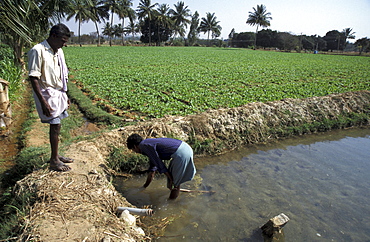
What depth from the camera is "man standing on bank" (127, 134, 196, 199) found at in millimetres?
3373

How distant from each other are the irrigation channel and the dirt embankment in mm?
534

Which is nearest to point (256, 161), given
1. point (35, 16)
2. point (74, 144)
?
point (74, 144)

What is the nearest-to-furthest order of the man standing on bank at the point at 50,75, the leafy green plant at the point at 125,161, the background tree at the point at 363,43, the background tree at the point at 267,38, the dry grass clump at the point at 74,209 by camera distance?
the dry grass clump at the point at 74,209
the man standing on bank at the point at 50,75
the leafy green plant at the point at 125,161
the background tree at the point at 363,43
the background tree at the point at 267,38

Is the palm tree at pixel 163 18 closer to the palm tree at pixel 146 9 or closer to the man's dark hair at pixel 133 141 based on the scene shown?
the palm tree at pixel 146 9

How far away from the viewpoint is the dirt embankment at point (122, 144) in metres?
2.63

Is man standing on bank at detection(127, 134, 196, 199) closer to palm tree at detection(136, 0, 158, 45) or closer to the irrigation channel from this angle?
the irrigation channel

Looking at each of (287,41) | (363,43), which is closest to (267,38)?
(287,41)

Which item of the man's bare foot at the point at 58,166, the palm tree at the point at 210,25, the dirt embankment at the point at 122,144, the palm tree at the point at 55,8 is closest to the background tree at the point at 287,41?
the palm tree at the point at 210,25

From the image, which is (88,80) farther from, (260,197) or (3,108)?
(260,197)

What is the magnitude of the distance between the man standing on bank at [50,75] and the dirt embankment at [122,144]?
2.21ft

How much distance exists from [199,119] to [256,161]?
1609mm

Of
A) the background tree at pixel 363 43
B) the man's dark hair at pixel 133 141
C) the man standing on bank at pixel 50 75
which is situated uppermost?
the background tree at pixel 363 43

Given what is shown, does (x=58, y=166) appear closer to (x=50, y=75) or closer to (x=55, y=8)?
(x=50, y=75)

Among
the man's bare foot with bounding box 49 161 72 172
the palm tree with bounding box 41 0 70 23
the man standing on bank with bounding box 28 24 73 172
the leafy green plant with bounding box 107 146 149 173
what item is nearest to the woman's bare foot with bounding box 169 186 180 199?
the leafy green plant with bounding box 107 146 149 173
